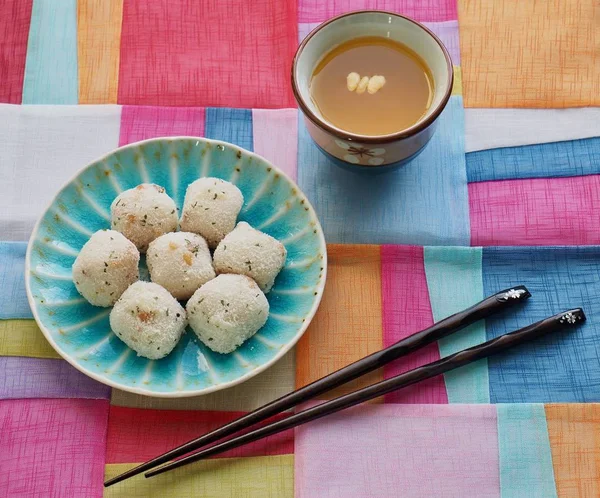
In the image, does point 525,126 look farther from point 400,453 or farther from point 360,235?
point 400,453

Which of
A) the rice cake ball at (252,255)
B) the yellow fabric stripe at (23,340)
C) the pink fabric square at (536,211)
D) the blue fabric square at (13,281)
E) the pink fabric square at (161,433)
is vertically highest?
the rice cake ball at (252,255)

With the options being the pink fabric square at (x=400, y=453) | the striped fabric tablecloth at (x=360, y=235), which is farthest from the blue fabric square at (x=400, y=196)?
the pink fabric square at (x=400, y=453)

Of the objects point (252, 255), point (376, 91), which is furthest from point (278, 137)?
point (252, 255)

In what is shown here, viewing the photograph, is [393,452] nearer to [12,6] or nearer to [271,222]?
[271,222]

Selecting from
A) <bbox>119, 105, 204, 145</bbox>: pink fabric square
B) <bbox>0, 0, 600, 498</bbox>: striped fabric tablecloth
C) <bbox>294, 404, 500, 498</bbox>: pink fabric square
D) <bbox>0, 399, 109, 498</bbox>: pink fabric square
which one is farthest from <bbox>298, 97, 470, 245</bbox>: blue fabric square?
<bbox>0, 399, 109, 498</bbox>: pink fabric square

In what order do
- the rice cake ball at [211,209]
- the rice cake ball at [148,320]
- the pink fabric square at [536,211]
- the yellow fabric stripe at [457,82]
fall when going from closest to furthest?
the rice cake ball at [148,320]
the rice cake ball at [211,209]
the pink fabric square at [536,211]
the yellow fabric stripe at [457,82]

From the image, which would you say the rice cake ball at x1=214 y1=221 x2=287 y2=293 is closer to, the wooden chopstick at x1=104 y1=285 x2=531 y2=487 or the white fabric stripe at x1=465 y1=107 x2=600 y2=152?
the wooden chopstick at x1=104 y1=285 x2=531 y2=487

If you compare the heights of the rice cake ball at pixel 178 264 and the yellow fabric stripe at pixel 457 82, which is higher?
the yellow fabric stripe at pixel 457 82

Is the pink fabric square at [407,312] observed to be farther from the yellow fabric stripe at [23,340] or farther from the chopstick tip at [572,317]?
the yellow fabric stripe at [23,340]
